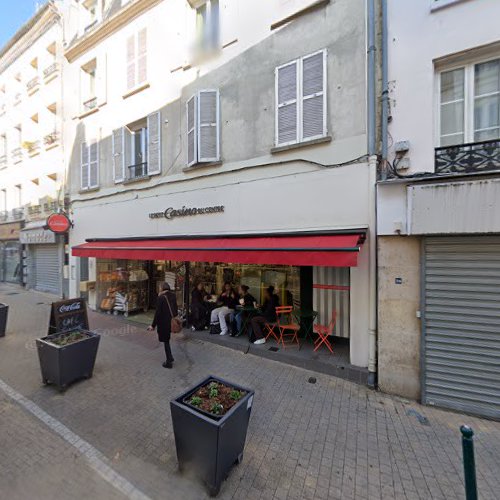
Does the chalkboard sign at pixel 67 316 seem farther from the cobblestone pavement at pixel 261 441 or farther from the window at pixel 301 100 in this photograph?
the window at pixel 301 100

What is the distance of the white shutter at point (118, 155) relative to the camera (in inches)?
357

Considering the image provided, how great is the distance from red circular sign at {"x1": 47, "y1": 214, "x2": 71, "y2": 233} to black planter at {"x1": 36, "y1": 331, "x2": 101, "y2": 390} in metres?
7.01

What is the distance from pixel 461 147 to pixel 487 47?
5.16 ft

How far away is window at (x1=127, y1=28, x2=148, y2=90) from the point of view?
336 inches

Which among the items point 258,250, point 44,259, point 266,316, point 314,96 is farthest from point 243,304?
point 44,259

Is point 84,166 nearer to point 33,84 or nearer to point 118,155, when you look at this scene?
point 118,155

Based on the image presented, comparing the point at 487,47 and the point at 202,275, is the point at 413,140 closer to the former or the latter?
the point at 487,47

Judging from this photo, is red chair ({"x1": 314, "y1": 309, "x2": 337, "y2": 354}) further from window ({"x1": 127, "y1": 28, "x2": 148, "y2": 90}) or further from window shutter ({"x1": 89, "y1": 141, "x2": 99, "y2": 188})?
window shutter ({"x1": 89, "y1": 141, "x2": 99, "y2": 188})

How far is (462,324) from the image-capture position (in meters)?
4.15

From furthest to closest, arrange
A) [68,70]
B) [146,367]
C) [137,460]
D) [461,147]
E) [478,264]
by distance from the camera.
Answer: [68,70] → [146,367] → [461,147] → [478,264] → [137,460]

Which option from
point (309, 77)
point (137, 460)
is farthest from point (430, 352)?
point (309, 77)

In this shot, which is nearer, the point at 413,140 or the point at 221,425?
the point at 221,425

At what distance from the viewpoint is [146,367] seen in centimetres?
552

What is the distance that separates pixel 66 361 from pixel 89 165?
802 cm
